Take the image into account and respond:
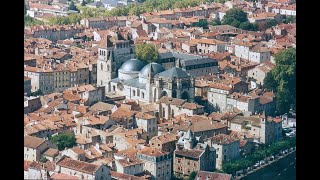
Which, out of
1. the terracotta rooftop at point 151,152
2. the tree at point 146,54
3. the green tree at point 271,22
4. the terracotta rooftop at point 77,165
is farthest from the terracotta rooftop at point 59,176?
the green tree at point 271,22

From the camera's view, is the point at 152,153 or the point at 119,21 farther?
the point at 119,21

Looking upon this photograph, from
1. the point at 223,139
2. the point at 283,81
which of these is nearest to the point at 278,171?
the point at 223,139
